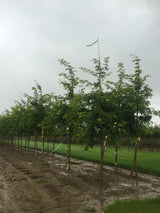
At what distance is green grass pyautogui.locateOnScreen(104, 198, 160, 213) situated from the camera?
6281 millimetres

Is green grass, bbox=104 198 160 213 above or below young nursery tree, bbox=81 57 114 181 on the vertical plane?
below

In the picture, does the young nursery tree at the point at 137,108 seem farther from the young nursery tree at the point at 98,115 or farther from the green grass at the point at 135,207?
the green grass at the point at 135,207

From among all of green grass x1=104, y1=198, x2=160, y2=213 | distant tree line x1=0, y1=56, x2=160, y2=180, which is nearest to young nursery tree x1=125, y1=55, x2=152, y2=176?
distant tree line x1=0, y1=56, x2=160, y2=180

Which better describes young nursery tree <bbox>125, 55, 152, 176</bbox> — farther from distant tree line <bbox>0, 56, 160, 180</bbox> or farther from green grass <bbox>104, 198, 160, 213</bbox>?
green grass <bbox>104, 198, 160, 213</bbox>

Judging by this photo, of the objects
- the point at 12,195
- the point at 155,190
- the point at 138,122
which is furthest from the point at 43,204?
the point at 138,122

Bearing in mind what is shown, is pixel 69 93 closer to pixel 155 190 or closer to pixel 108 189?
pixel 108 189

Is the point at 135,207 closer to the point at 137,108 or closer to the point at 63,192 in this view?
the point at 63,192

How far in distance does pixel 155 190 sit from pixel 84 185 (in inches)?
144

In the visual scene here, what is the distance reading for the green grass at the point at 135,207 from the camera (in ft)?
20.6

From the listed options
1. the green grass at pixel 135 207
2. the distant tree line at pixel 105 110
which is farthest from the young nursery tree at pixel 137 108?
the green grass at pixel 135 207

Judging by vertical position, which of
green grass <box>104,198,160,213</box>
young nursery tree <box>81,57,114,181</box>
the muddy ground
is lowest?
the muddy ground

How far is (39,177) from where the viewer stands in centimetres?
1186

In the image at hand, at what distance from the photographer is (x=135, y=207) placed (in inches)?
259

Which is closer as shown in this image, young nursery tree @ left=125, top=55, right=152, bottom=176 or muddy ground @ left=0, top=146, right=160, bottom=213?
muddy ground @ left=0, top=146, right=160, bottom=213
